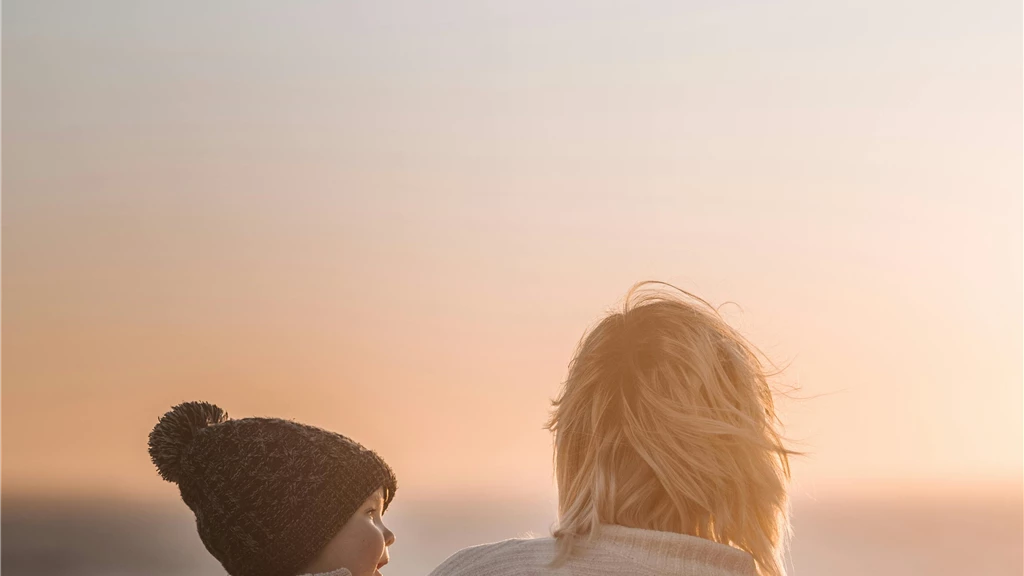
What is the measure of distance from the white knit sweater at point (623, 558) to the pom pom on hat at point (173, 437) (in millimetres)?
790

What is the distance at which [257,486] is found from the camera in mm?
3182

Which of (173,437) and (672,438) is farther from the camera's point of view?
(173,437)

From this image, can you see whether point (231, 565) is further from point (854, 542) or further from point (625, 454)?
point (854, 542)

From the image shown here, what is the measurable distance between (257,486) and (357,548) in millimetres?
330

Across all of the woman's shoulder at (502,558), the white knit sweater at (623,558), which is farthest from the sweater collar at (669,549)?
the woman's shoulder at (502,558)

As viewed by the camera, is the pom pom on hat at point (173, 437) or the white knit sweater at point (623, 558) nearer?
the white knit sweater at point (623, 558)

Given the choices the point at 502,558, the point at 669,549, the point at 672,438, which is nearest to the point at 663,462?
the point at 672,438

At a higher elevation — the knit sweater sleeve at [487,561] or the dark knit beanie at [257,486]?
the dark knit beanie at [257,486]

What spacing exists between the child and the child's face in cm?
24

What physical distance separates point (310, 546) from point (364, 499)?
195 millimetres

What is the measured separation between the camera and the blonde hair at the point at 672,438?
3.07 m

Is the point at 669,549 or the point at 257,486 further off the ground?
the point at 257,486

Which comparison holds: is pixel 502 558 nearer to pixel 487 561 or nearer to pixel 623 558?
A: pixel 487 561

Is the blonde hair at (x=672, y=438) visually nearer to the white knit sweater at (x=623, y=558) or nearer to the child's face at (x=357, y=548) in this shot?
the white knit sweater at (x=623, y=558)
